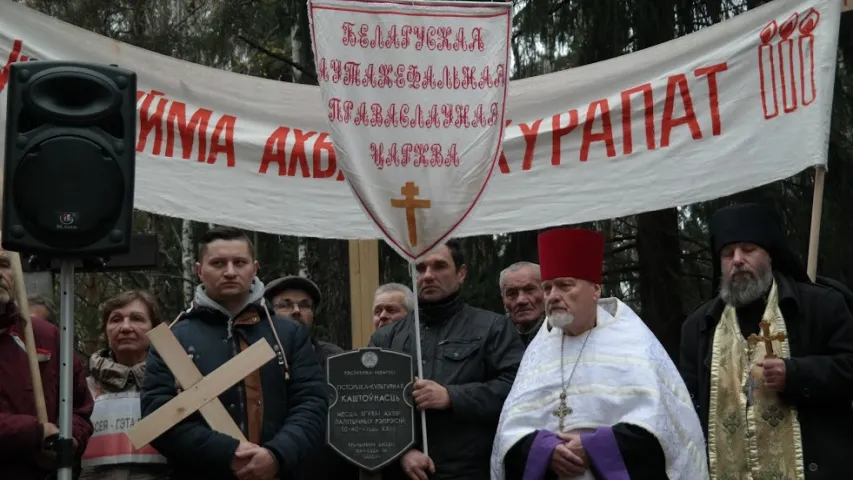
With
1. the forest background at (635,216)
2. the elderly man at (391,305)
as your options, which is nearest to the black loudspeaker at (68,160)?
the elderly man at (391,305)

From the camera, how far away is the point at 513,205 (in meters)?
7.32

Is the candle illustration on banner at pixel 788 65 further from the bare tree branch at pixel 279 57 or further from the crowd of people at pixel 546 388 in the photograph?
the bare tree branch at pixel 279 57

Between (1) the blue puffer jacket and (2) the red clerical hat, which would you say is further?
(2) the red clerical hat

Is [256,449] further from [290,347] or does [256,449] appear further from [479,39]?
A: [479,39]

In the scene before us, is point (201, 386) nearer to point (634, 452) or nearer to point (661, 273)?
point (634, 452)

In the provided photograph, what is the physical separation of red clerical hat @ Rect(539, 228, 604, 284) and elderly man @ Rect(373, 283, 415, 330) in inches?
51.4

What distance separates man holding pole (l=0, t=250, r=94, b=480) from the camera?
17.7ft

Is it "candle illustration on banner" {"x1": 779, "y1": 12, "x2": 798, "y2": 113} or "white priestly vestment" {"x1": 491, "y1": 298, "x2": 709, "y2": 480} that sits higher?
"candle illustration on banner" {"x1": 779, "y1": 12, "x2": 798, "y2": 113}

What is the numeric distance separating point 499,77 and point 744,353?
1.67 m

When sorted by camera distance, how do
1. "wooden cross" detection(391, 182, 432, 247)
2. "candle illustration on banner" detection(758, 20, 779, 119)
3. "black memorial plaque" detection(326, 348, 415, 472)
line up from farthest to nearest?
"candle illustration on banner" detection(758, 20, 779, 119) → "wooden cross" detection(391, 182, 432, 247) → "black memorial plaque" detection(326, 348, 415, 472)

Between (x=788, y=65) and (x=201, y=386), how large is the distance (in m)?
3.34

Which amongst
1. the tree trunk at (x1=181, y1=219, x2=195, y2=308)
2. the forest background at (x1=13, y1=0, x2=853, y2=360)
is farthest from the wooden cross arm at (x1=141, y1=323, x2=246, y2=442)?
the tree trunk at (x1=181, y1=219, x2=195, y2=308)

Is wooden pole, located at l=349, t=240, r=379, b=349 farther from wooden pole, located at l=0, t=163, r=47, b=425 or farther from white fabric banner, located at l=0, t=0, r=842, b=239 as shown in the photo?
wooden pole, located at l=0, t=163, r=47, b=425

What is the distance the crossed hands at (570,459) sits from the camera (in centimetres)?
567
